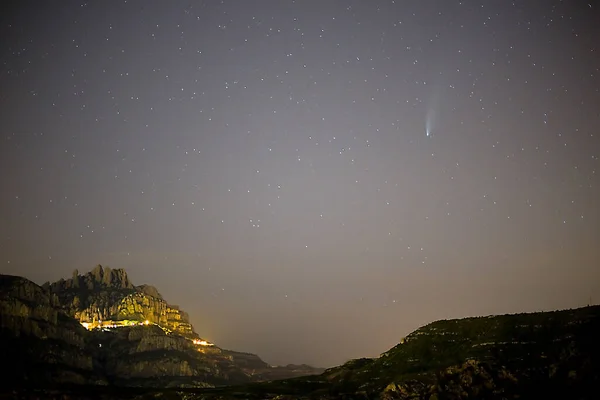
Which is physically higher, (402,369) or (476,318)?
(476,318)

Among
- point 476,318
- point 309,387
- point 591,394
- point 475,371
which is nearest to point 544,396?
point 591,394

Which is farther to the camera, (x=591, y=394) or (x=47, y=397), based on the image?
(x=47, y=397)

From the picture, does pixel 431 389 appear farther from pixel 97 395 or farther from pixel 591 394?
pixel 97 395

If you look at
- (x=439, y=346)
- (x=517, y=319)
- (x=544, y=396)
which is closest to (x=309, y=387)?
(x=439, y=346)

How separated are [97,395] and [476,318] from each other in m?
120

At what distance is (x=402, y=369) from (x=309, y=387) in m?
32.1

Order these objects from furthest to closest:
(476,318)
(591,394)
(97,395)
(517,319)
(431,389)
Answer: (97,395)
(476,318)
(517,319)
(431,389)
(591,394)

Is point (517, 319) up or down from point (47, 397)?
up

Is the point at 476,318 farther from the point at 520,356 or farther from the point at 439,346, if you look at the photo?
the point at 520,356

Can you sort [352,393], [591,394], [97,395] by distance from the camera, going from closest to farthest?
[591,394]
[352,393]
[97,395]

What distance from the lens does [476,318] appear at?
143 meters

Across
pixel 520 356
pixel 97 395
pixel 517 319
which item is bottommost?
pixel 97 395

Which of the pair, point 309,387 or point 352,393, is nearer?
point 352,393

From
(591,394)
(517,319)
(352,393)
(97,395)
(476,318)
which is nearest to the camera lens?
(591,394)
